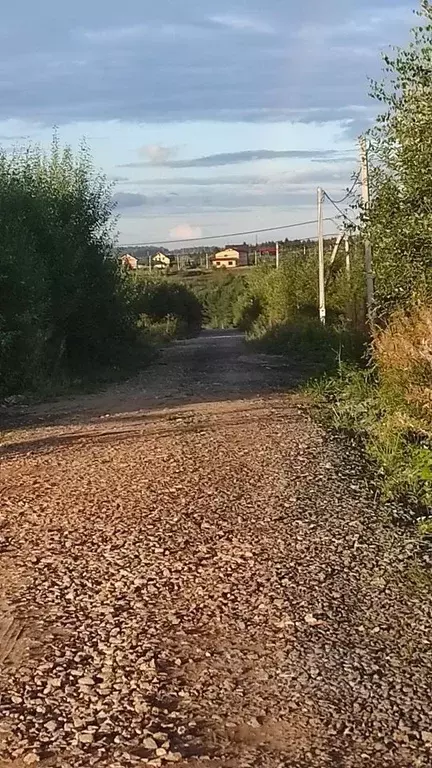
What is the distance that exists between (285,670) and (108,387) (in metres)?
17.5

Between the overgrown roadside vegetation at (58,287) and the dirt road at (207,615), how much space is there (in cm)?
830

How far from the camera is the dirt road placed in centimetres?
459

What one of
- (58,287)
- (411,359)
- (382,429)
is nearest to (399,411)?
(382,429)

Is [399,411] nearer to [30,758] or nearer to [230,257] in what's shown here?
[30,758]

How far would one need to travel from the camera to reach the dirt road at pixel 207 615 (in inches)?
181

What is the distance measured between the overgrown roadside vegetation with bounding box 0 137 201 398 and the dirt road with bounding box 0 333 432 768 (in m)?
8.30

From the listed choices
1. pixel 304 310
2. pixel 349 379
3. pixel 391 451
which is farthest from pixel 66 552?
pixel 304 310

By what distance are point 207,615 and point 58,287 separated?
718 inches

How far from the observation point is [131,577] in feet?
23.4

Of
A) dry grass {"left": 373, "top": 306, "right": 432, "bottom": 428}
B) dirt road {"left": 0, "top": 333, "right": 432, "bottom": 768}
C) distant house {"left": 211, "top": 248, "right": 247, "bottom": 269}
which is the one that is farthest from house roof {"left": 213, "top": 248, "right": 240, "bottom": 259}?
dirt road {"left": 0, "top": 333, "right": 432, "bottom": 768}

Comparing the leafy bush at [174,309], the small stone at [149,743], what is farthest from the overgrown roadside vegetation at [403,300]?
the leafy bush at [174,309]

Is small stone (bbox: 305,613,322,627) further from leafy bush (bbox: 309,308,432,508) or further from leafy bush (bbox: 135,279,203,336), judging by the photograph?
leafy bush (bbox: 135,279,203,336)

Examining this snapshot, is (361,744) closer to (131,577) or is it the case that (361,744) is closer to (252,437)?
(131,577)

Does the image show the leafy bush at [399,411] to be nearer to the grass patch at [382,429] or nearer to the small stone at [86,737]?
the grass patch at [382,429]
